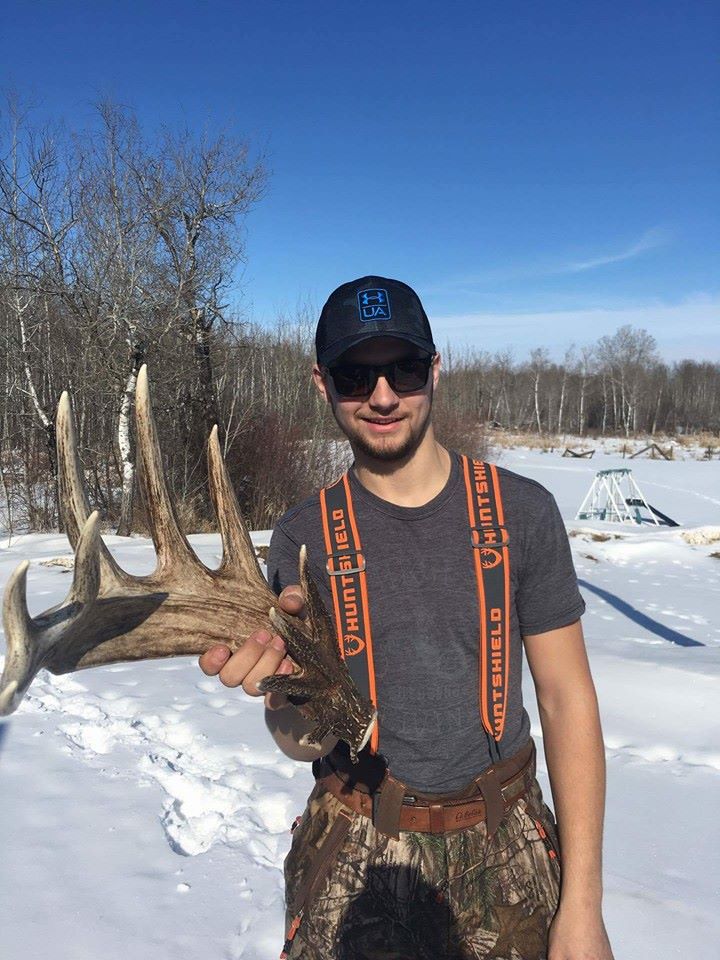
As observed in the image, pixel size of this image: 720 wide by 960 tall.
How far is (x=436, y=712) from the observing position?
5.22 ft

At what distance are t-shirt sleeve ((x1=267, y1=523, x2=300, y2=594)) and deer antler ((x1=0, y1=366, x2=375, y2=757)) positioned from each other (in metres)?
0.08

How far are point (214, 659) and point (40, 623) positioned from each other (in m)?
0.41

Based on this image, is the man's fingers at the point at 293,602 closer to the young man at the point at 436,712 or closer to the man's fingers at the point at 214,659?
the young man at the point at 436,712

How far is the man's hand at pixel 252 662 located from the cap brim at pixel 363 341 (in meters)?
0.73

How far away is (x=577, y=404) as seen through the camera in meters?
71.3

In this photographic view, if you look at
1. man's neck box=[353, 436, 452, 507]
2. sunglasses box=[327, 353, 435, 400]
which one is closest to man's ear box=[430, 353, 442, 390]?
sunglasses box=[327, 353, 435, 400]

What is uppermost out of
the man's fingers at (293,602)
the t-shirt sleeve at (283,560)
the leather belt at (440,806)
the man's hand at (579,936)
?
the t-shirt sleeve at (283,560)


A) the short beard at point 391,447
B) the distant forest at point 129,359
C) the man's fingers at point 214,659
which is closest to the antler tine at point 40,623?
the man's fingers at point 214,659

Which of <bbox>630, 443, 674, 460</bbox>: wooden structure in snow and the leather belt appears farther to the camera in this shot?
<bbox>630, 443, 674, 460</bbox>: wooden structure in snow

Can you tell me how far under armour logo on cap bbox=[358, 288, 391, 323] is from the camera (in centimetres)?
165

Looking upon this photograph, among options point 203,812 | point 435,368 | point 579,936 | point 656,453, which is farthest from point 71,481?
point 656,453

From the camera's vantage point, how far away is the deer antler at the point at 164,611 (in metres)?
1.33

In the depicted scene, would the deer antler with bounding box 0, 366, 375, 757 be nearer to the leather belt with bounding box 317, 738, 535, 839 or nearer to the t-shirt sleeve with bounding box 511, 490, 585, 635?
the leather belt with bounding box 317, 738, 535, 839

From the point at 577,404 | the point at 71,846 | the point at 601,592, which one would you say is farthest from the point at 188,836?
the point at 577,404
